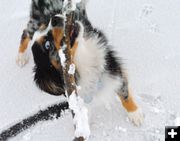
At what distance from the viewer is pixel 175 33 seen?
107 inches

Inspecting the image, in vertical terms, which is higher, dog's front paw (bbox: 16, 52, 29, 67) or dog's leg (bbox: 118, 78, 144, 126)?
dog's front paw (bbox: 16, 52, 29, 67)

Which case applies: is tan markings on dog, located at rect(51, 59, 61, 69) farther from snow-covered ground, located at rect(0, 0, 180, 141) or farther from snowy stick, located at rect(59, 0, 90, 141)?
snow-covered ground, located at rect(0, 0, 180, 141)

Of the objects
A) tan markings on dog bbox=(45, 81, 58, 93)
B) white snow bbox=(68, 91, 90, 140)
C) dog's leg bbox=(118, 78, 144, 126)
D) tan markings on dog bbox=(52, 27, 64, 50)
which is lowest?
dog's leg bbox=(118, 78, 144, 126)

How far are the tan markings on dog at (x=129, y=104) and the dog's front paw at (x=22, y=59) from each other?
0.80m

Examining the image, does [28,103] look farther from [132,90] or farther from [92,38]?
[92,38]

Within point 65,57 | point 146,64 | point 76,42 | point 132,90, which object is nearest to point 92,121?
point 132,90

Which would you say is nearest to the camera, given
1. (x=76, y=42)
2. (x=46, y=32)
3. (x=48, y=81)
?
(x=76, y=42)

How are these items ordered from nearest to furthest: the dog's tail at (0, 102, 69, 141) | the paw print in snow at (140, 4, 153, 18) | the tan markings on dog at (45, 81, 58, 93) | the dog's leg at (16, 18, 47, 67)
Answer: the tan markings on dog at (45, 81, 58, 93)
the dog's tail at (0, 102, 69, 141)
the dog's leg at (16, 18, 47, 67)
the paw print in snow at (140, 4, 153, 18)

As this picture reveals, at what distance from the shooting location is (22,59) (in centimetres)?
268

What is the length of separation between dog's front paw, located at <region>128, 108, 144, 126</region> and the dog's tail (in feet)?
1.37

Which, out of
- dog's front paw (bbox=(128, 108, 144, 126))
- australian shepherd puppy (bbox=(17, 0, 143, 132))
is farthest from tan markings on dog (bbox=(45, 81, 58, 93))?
dog's front paw (bbox=(128, 108, 144, 126))

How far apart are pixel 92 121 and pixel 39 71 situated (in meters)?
0.68

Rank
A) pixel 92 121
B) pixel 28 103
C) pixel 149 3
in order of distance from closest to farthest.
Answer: pixel 92 121
pixel 28 103
pixel 149 3

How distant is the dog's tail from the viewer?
7.89 feet
